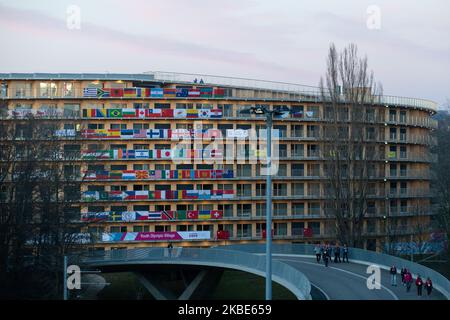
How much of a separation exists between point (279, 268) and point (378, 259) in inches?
299

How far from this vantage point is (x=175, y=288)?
148ft

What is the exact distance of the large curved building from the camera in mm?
52625

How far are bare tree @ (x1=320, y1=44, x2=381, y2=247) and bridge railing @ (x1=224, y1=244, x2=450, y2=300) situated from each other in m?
4.09

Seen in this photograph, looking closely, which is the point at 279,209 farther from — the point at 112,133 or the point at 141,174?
the point at 112,133

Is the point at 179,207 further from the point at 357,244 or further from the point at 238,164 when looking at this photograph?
the point at 357,244

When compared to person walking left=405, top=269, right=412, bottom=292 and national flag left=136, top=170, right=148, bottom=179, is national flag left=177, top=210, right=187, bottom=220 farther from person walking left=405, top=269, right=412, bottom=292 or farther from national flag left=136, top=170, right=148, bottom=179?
person walking left=405, top=269, right=412, bottom=292

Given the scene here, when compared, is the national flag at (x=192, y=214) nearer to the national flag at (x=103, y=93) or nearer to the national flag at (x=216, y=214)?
the national flag at (x=216, y=214)

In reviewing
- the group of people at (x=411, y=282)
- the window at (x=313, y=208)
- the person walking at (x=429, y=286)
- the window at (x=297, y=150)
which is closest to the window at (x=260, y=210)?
the window at (x=313, y=208)

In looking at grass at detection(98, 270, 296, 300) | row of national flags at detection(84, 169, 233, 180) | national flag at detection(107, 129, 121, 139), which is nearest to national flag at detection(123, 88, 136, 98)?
national flag at detection(107, 129, 121, 139)

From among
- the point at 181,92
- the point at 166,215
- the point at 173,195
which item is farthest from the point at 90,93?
the point at 166,215

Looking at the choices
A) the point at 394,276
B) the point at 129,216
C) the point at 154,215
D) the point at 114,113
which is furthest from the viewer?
the point at 114,113

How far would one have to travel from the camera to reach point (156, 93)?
54.0m

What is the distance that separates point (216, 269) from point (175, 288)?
7495 mm
